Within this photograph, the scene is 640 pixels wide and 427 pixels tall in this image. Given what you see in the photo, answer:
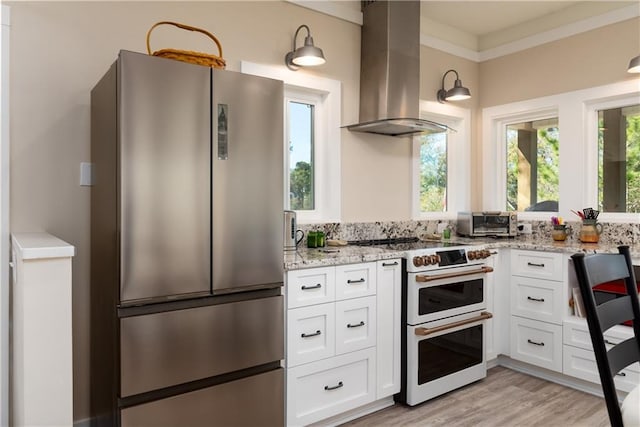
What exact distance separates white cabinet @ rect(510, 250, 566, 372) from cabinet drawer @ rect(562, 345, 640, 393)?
0.05 metres

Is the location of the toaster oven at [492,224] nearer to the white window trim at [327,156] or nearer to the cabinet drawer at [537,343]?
the cabinet drawer at [537,343]

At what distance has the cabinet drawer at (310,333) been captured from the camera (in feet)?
7.43

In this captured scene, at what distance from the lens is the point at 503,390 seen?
2959 mm

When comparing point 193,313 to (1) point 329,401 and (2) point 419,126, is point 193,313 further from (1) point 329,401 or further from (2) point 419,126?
(2) point 419,126

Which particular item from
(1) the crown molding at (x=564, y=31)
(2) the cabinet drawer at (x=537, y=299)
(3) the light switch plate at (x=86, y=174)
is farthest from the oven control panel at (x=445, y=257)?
(1) the crown molding at (x=564, y=31)

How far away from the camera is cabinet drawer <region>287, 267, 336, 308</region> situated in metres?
2.26

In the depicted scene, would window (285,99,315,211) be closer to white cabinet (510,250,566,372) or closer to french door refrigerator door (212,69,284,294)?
french door refrigerator door (212,69,284,294)

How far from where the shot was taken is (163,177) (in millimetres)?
1792

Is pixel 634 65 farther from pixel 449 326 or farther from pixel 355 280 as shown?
pixel 355 280

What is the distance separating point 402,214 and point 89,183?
7.61ft

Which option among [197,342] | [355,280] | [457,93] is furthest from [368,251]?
[457,93]

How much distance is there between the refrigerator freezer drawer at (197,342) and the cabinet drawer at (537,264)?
200 cm

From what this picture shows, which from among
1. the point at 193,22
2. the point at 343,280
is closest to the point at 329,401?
the point at 343,280

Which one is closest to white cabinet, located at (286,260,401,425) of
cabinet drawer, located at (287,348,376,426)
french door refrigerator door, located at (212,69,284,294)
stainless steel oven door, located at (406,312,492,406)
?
cabinet drawer, located at (287,348,376,426)
